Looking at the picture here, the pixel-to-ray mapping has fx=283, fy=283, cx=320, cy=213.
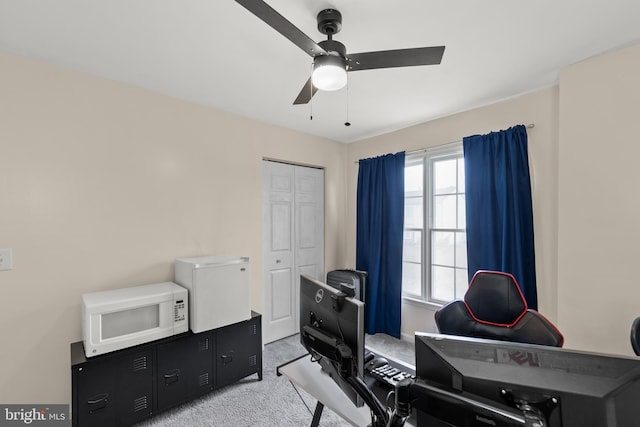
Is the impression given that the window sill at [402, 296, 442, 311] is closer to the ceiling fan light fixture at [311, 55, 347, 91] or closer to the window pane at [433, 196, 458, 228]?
the window pane at [433, 196, 458, 228]

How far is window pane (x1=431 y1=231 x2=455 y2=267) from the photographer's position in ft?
10.7

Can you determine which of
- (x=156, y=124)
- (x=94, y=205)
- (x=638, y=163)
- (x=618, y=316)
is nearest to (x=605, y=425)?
(x=618, y=316)

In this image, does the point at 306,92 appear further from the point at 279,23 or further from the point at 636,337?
the point at 636,337

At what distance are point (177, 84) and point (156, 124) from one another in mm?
428

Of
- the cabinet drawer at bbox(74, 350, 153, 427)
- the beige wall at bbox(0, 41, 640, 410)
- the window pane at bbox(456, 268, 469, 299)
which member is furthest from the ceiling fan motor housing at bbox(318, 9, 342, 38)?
the window pane at bbox(456, 268, 469, 299)

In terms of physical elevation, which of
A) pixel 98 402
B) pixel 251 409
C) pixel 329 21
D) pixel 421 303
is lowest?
A: pixel 251 409

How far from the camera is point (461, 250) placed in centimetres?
317

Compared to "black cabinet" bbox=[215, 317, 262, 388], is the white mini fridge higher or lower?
higher

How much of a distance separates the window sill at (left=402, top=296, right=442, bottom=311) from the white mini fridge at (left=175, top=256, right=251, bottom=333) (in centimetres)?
199

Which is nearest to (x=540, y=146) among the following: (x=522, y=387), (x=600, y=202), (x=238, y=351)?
(x=600, y=202)

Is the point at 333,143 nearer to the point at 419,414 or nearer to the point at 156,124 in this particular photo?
the point at 156,124

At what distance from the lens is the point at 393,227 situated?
11.8ft

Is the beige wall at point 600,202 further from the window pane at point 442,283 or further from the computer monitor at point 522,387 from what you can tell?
the computer monitor at point 522,387

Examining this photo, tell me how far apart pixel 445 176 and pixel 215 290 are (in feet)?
9.01
